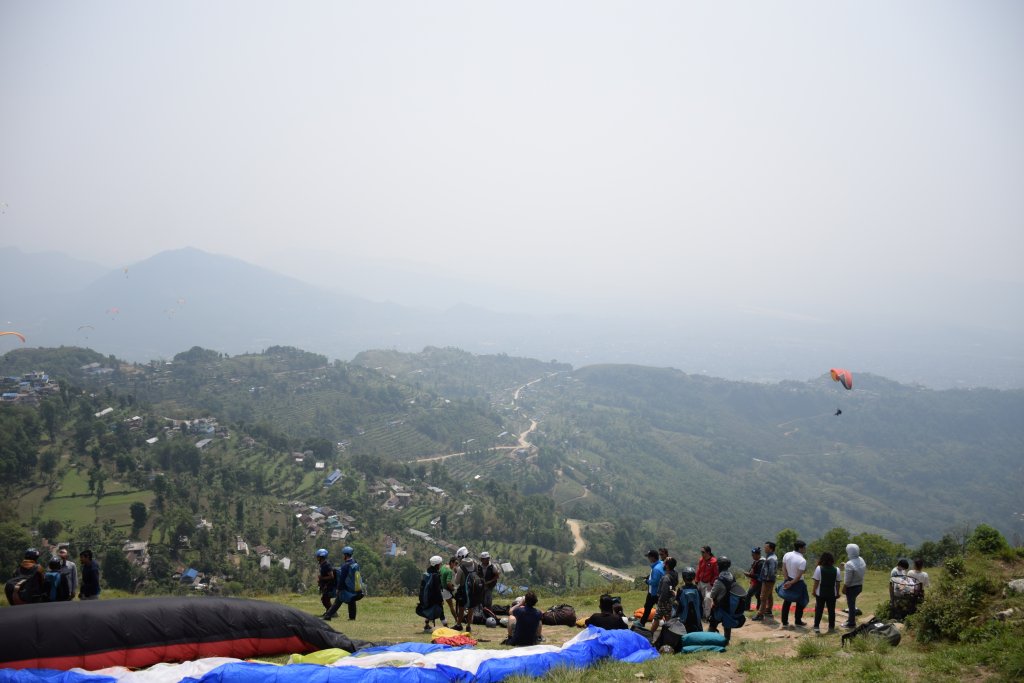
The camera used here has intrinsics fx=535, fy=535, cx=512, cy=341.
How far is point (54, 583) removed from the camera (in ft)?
31.7

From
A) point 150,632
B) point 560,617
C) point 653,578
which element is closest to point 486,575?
point 560,617

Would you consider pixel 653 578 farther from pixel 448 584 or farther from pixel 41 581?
pixel 41 581

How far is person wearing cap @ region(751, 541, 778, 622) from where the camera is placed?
1108 centimetres

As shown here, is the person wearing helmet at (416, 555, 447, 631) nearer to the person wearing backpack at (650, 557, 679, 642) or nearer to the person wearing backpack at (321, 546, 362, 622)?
the person wearing backpack at (321, 546, 362, 622)

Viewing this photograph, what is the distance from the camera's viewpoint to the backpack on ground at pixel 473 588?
1063 centimetres

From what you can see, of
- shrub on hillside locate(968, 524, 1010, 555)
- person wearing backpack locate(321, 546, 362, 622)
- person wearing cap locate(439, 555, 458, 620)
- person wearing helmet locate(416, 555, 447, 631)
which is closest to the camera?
person wearing cap locate(439, 555, 458, 620)

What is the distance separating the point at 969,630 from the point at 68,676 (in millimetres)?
11696

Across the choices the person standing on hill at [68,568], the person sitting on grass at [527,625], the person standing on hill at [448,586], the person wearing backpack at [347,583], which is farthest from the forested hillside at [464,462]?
the person sitting on grass at [527,625]

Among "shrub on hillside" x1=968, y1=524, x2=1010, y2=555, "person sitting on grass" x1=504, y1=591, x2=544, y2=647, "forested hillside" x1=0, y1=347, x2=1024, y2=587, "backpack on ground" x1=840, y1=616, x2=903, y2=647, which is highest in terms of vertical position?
"shrub on hillside" x1=968, y1=524, x2=1010, y2=555

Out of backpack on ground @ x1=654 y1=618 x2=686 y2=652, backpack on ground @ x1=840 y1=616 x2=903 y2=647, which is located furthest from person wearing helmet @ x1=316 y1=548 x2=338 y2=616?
backpack on ground @ x1=840 y1=616 x2=903 y2=647

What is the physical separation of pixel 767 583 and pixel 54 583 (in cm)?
1373

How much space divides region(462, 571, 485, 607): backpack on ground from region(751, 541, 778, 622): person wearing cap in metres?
5.87

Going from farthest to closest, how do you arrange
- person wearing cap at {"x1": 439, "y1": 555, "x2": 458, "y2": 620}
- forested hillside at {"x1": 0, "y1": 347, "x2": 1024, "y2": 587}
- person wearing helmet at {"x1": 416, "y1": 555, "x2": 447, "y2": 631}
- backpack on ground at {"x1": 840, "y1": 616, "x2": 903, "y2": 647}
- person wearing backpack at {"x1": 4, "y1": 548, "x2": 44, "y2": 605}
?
forested hillside at {"x1": 0, "y1": 347, "x2": 1024, "y2": 587}, person wearing helmet at {"x1": 416, "y1": 555, "x2": 447, "y2": 631}, person wearing cap at {"x1": 439, "y1": 555, "x2": 458, "y2": 620}, person wearing backpack at {"x1": 4, "y1": 548, "x2": 44, "y2": 605}, backpack on ground at {"x1": 840, "y1": 616, "x2": 903, "y2": 647}

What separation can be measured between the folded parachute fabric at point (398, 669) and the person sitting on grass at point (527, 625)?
0.99 metres
